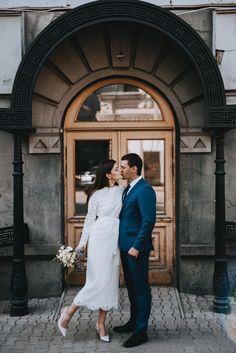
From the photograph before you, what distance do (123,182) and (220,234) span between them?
1.88 m

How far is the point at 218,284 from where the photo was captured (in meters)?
→ 7.63

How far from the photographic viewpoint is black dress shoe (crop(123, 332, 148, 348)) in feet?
21.0

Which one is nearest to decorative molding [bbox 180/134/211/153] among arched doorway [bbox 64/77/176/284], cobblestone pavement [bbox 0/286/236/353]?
A: arched doorway [bbox 64/77/176/284]

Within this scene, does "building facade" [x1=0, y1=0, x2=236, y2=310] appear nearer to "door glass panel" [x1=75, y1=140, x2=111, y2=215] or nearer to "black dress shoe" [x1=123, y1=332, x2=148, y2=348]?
"door glass panel" [x1=75, y1=140, x2=111, y2=215]

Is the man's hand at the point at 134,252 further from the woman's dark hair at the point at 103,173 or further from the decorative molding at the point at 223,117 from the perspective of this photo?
the decorative molding at the point at 223,117

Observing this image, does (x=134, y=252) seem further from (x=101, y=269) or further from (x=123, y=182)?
(x=123, y=182)

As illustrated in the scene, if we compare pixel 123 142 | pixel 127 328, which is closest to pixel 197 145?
pixel 123 142

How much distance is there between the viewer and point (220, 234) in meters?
7.77

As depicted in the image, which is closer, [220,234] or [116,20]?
[116,20]

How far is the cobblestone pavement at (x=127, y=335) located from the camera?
6.40m

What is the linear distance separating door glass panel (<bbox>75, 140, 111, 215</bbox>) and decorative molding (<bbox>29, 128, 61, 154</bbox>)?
454 millimetres

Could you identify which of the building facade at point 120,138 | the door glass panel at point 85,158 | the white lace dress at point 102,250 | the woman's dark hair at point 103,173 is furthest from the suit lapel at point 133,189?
the door glass panel at point 85,158

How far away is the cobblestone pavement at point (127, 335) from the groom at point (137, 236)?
1.19 ft

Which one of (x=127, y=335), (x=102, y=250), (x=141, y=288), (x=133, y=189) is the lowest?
(x=127, y=335)
